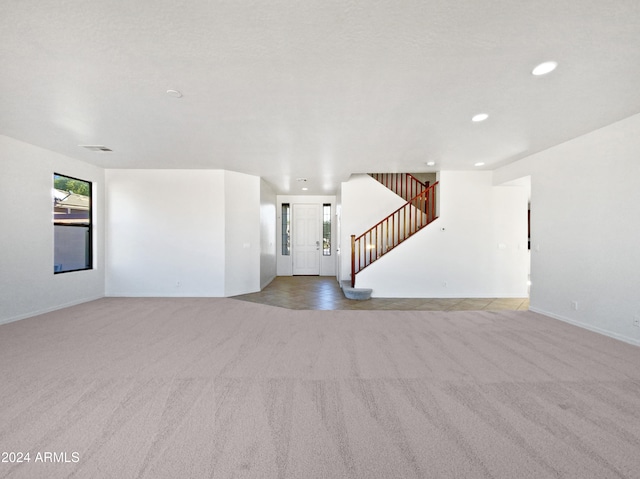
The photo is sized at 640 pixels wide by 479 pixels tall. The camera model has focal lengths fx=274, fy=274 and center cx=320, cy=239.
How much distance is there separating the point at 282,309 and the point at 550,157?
532 centimetres

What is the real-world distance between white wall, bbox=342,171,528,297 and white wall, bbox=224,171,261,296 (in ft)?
8.66

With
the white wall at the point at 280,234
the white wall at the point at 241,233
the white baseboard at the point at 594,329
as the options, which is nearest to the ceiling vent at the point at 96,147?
the white wall at the point at 241,233

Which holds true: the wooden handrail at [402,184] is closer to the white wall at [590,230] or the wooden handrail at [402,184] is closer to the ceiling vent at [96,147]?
the white wall at [590,230]

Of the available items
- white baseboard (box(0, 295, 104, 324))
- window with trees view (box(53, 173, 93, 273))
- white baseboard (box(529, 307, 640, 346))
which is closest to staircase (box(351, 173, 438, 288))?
white baseboard (box(529, 307, 640, 346))

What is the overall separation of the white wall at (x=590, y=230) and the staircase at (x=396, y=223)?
7.16ft

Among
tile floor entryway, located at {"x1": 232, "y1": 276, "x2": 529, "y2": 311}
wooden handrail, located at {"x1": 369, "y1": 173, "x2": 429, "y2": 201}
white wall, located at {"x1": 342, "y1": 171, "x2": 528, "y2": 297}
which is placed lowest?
tile floor entryway, located at {"x1": 232, "y1": 276, "x2": 529, "y2": 311}

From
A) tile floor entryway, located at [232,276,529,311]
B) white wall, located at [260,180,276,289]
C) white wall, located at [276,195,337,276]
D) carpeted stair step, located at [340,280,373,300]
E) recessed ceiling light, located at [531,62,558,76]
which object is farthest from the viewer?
white wall, located at [276,195,337,276]

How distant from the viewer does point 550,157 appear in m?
4.63

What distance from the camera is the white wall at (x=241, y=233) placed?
6234 mm

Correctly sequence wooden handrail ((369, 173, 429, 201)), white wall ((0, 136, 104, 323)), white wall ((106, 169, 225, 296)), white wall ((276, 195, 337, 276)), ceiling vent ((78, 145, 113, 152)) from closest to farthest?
white wall ((0, 136, 104, 323)), ceiling vent ((78, 145, 113, 152)), white wall ((106, 169, 225, 296)), wooden handrail ((369, 173, 429, 201)), white wall ((276, 195, 337, 276))

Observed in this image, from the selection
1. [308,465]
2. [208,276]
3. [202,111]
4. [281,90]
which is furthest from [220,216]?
[308,465]

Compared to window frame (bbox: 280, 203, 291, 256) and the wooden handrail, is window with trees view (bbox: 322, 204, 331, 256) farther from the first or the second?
the wooden handrail

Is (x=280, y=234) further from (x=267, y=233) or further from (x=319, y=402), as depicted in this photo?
(x=319, y=402)

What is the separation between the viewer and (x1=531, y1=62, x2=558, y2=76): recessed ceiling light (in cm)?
236
